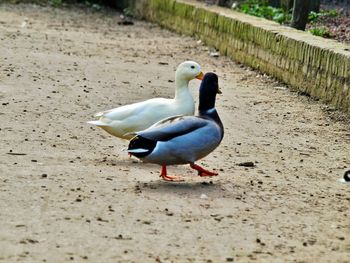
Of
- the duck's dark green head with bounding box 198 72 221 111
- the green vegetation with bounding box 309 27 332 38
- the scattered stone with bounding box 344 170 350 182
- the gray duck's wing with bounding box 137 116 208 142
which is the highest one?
the duck's dark green head with bounding box 198 72 221 111

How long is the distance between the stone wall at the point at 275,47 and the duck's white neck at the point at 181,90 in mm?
2664

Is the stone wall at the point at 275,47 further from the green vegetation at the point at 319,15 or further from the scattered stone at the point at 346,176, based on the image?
the scattered stone at the point at 346,176

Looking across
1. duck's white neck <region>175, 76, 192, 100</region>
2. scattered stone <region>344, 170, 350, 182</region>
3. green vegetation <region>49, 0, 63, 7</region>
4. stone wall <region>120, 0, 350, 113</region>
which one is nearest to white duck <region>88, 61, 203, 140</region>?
duck's white neck <region>175, 76, 192, 100</region>

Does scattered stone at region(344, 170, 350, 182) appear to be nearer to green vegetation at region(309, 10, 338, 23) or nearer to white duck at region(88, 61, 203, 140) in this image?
white duck at region(88, 61, 203, 140)

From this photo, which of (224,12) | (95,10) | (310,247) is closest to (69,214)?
(310,247)

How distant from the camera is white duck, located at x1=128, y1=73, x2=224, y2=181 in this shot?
7.01 m

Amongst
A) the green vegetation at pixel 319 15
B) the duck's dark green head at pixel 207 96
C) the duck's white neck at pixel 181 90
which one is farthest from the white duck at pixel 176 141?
the green vegetation at pixel 319 15

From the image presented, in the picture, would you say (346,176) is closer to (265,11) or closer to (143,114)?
(143,114)

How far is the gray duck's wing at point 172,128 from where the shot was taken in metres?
7.03

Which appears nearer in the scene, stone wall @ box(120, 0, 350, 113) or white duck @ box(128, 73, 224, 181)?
white duck @ box(128, 73, 224, 181)

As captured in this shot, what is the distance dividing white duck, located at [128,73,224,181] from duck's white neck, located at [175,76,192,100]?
2.42 feet

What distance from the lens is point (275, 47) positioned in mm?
12859

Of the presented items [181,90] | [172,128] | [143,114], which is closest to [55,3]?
[181,90]

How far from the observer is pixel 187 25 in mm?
17812
